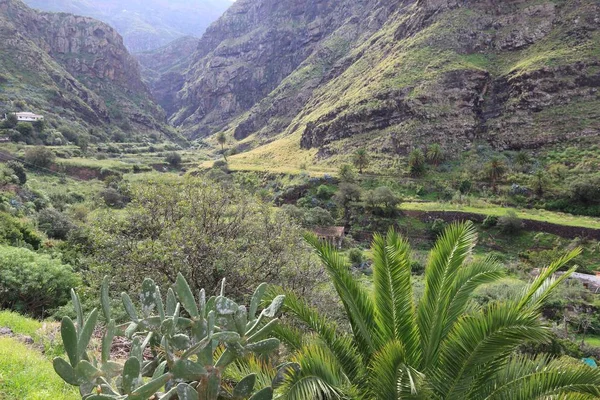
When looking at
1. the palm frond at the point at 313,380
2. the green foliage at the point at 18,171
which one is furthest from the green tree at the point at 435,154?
the palm frond at the point at 313,380

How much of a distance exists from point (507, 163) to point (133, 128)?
95.1m

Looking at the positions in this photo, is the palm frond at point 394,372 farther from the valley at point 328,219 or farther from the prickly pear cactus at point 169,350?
the prickly pear cactus at point 169,350

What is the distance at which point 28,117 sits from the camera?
67.9 m

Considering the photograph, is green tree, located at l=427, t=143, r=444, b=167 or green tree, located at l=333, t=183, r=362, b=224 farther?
green tree, located at l=427, t=143, r=444, b=167

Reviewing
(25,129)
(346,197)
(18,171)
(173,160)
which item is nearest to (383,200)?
(346,197)

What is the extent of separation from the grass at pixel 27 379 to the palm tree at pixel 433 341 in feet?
10.1

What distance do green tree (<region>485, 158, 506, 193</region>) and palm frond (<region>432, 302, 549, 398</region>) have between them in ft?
159

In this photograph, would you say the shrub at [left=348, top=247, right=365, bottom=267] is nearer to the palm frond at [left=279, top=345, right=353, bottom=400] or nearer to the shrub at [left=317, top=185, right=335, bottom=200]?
the shrub at [left=317, top=185, right=335, bottom=200]

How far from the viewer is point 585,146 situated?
48.9 meters

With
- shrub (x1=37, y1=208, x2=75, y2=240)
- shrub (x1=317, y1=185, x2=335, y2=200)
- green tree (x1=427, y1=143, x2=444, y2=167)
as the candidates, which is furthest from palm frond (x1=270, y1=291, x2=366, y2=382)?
green tree (x1=427, y1=143, x2=444, y2=167)

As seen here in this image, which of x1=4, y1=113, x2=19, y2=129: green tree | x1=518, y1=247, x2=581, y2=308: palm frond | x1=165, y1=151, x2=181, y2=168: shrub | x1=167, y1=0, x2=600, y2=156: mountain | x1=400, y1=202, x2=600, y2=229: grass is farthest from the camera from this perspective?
x1=165, y1=151, x2=181, y2=168: shrub

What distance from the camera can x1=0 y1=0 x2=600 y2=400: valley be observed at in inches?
145

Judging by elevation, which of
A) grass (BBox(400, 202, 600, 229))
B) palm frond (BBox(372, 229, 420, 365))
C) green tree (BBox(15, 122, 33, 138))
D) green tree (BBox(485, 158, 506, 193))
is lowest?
grass (BBox(400, 202, 600, 229))

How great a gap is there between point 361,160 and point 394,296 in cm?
5345
